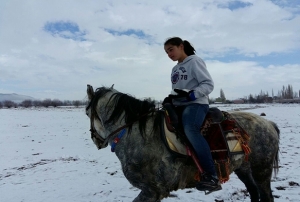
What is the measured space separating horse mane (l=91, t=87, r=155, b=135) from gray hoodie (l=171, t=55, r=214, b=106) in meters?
0.55

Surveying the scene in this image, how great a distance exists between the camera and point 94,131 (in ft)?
12.5

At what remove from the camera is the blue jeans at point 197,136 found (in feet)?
11.5

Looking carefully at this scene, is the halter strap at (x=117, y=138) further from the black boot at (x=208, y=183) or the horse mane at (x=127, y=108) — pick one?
Result: the black boot at (x=208, y=183)

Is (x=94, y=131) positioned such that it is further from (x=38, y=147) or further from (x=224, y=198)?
(x=38, y=147)

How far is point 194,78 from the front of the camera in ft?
12.4

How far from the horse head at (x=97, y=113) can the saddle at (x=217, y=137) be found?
0.93 meters

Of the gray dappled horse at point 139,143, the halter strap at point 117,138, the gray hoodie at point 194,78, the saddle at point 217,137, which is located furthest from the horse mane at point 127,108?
the gray hoodie at point 194,78

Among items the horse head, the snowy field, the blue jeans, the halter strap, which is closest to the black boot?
the blue jeans

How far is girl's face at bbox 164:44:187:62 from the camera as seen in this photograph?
3.87 m

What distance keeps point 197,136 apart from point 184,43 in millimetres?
1550

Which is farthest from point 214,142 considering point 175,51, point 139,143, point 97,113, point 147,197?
point 97,113

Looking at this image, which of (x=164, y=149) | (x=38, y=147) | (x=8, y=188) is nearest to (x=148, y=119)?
(x=164, y=149)

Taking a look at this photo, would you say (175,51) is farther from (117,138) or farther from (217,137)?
(117,138)

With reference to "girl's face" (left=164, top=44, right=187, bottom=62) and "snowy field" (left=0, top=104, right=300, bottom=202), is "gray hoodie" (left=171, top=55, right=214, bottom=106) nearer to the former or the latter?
"girl's face" (left=164, top=44, right=187, bottom=62)
